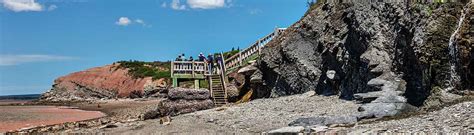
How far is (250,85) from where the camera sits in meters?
30.1

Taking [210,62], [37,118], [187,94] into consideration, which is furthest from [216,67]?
[37,118]

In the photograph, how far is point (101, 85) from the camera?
6291cm

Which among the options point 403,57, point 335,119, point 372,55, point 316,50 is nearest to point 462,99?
point 335,119

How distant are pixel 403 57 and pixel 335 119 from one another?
559 cm

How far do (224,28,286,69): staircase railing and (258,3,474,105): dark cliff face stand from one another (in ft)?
2.75

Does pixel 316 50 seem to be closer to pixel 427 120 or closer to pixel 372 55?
pixel 372 55

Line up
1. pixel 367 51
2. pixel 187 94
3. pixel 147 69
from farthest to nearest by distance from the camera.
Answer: pixel 147 69 < pixel 187 94 < pixel 367 51

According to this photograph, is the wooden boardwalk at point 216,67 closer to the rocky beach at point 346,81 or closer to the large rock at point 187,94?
the rocky beach at point 346,81

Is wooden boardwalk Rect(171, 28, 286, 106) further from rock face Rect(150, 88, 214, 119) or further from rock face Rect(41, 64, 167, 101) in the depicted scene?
rock face Rect(41, 64, 167, 101)

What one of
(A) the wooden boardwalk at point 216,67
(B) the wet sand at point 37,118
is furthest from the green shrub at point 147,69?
(A) the wooden boardwalk at point 216,67

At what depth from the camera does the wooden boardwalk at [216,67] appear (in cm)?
3023

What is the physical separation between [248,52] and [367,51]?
1293 centimetres

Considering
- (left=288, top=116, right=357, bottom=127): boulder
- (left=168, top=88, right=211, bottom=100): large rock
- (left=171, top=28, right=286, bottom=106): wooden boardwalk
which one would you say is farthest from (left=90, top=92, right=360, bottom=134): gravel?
(left=171, top=28, right=286, bottom=106): wooden boardwalk

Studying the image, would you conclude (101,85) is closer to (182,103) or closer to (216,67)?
(216,67)
